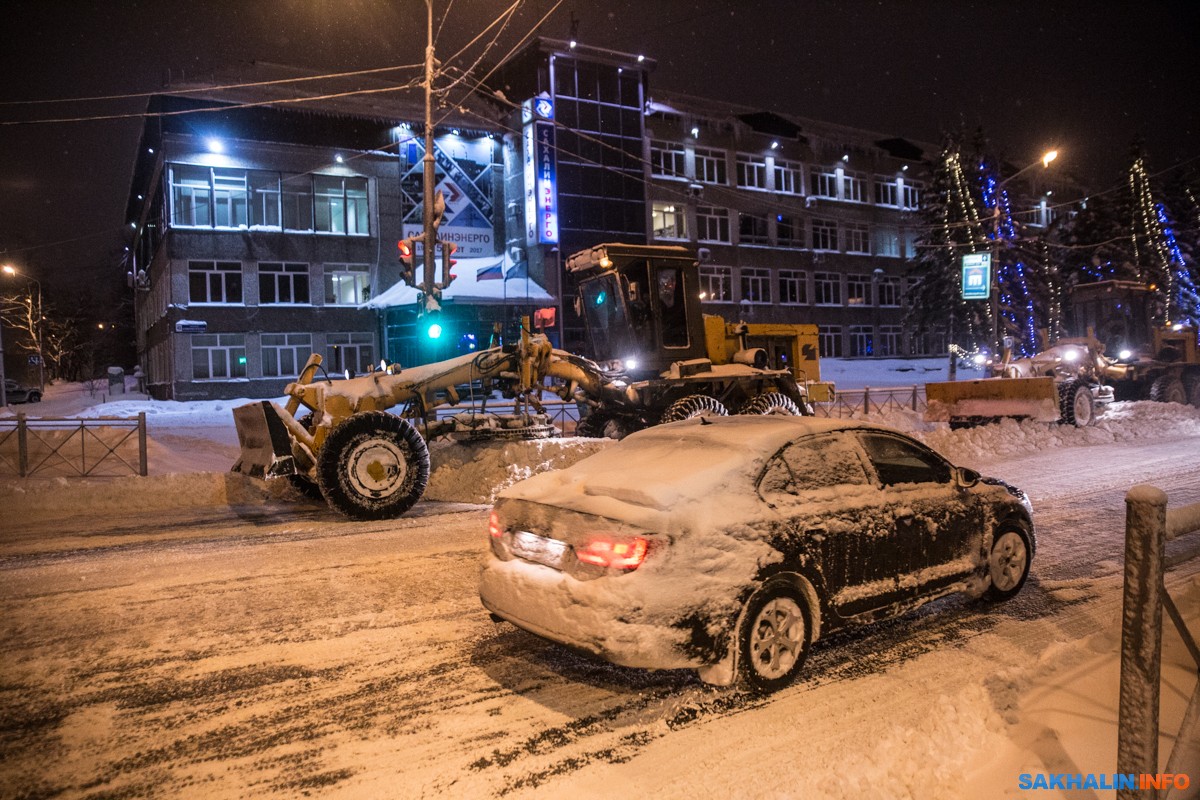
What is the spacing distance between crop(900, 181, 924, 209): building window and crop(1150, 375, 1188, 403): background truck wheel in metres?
38.4

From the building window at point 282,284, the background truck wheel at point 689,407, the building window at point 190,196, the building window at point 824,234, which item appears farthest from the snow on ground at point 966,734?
the building window at point 824,234

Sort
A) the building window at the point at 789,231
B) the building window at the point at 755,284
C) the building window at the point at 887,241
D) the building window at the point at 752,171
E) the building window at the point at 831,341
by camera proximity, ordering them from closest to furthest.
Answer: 1. the building window at the point at 752,171
2. the building window at the point at 755,284
3. the building window at the point at 789,231
4. the building window at the point at 831,341
5. the building window at the point at 887,241

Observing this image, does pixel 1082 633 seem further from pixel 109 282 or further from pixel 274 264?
pixel 109 282

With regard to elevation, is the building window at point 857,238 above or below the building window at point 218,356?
above

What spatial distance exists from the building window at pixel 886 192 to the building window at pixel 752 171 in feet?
36.5

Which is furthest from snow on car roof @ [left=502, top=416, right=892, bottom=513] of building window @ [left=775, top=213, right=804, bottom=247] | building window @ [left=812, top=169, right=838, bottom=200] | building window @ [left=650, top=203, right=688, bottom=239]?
building window @ [left=812, top=169, right=838, bottom=200]

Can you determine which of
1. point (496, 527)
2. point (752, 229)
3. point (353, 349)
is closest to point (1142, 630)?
point (496, 527)

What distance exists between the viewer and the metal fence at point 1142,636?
116 inches

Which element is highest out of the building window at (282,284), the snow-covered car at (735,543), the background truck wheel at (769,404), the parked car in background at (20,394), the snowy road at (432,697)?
the building window at (282,284)

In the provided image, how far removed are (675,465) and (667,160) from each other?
145ft

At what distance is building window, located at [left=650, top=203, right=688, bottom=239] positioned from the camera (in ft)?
154

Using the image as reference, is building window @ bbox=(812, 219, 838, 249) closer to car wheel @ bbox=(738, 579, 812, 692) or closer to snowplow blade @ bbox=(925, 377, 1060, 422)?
snowplow blade @ bbox=(925, 377, 1060, 422)

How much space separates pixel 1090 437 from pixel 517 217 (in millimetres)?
29083

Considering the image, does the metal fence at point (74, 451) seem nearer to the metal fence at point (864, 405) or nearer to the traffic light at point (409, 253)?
the traffic light at point (409, 253)
